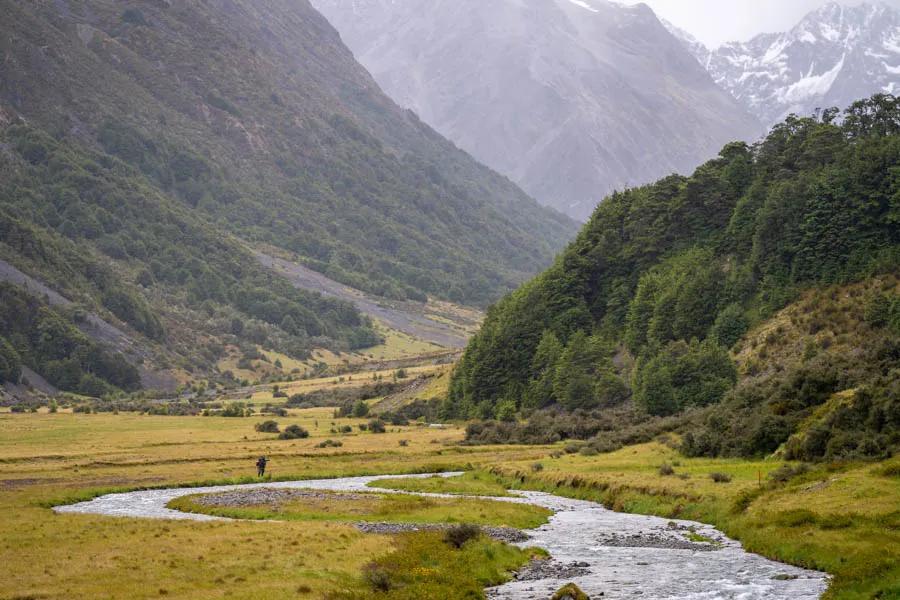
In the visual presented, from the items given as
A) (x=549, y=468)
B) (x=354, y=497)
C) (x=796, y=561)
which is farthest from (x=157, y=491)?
(x=796, y=561)

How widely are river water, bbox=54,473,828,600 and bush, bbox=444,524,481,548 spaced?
4097mm

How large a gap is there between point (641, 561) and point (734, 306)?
76993 mm

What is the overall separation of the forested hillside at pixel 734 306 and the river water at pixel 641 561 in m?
14.0

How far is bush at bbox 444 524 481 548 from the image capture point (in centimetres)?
4725

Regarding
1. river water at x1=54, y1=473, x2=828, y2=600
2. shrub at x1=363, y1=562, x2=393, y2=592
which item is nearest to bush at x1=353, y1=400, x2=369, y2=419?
river water at x1=54, y1=473, x2=828, y2=600

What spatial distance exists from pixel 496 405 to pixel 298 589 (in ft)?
355

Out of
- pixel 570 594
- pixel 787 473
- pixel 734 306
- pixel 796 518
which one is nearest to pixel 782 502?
→ pixel 796 518

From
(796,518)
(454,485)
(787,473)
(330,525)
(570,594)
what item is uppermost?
(787,473)

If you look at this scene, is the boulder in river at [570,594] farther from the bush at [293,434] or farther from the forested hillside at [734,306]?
the bush at [293,434]

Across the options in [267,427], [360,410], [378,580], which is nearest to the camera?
[378,580]

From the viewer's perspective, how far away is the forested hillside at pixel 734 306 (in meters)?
74.1

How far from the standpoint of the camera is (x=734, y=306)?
384 ft

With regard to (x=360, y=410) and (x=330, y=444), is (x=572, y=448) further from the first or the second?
(x=360, y=410)

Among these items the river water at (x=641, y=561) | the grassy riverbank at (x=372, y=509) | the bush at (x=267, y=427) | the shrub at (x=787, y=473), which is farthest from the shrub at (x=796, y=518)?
the bush at (x=267, y=427)
